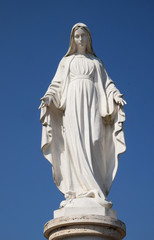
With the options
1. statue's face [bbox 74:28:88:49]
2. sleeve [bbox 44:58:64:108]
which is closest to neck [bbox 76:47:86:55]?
statue's face [bbox 74:28:88:49]

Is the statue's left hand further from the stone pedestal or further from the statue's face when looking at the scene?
the stone pedestal

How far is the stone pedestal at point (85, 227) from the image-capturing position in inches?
332

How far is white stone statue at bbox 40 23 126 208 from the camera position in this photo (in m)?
9.48

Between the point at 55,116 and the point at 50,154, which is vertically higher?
the point at 55,116

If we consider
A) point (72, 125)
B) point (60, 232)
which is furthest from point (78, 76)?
point (60, 232)

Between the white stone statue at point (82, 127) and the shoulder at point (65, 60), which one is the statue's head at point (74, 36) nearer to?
the white stone statue at point (82, 127)

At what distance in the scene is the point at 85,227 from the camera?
27.8ft

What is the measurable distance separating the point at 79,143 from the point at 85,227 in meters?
1.99

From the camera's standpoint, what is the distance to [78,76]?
10.4m

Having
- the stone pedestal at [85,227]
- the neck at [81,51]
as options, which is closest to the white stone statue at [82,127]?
the neck at [81,51]

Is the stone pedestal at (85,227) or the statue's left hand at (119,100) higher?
the statue's left hand at (119,100)

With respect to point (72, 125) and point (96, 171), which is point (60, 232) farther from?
point (72, 125)

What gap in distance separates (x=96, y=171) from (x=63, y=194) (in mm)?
969

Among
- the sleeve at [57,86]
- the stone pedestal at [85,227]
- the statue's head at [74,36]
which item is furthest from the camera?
the statue's head at [74,36]
